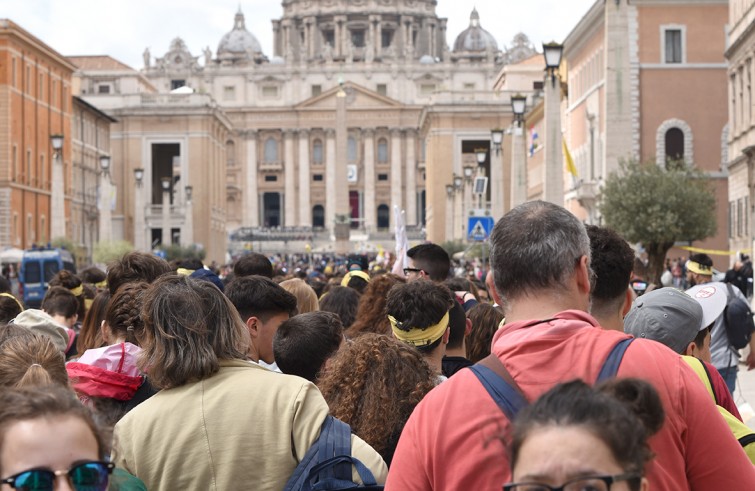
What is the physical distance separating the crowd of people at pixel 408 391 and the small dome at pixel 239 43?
6511 inches

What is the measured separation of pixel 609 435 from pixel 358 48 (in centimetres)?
16412

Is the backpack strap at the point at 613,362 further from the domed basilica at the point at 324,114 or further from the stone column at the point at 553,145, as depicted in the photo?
the domed basilica at the point at 324,114

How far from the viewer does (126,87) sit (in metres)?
119

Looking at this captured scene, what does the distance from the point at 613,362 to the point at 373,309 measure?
193 inches

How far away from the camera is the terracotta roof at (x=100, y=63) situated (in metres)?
122

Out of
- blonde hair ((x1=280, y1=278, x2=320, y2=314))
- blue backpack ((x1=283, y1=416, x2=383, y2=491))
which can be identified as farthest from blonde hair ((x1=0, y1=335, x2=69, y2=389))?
blonde hair ((x1=280, y1=278, x2=320, y2=314))

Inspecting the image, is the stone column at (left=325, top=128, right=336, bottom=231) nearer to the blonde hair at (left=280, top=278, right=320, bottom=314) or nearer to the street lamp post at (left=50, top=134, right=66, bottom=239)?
the street lamp post at (left=50, top=134, right=66, bottom=239)

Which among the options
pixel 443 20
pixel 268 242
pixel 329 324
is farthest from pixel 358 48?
pixel 329 324

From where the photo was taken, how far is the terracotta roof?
122 meters

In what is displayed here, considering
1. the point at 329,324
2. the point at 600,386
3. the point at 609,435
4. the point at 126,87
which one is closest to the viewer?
the point at 609,435

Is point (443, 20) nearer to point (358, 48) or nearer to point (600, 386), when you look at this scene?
point (358, 48)

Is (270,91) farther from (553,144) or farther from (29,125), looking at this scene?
(553,144)

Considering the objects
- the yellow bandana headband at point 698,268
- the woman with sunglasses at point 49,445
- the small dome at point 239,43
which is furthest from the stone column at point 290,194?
the woman with sunglasses at point 49,445

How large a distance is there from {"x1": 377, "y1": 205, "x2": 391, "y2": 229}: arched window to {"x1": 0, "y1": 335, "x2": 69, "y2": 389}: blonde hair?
464 ft
